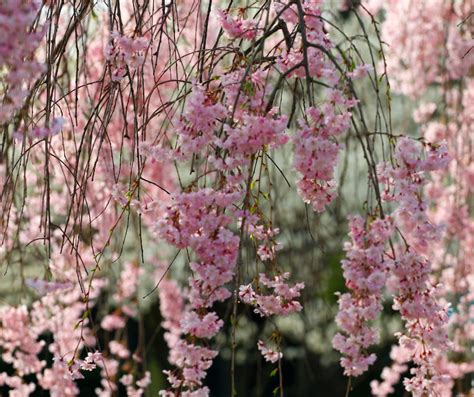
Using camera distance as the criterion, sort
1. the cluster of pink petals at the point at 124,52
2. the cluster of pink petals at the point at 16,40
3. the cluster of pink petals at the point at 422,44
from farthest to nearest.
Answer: the cluster of pink petals at the point at 422,44 → the cluster of pink petals at the point at 124,52 → the cluster of pink petals at the point at 16,40

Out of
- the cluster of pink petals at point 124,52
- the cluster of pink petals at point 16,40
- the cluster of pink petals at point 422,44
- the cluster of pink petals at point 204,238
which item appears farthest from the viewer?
the cluster of pink petals at point 422,44

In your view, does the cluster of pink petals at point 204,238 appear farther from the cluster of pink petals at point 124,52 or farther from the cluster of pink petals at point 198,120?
the cluster of pink petals at point 124,52

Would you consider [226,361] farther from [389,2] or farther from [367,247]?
[367,247]

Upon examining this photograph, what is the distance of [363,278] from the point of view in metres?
1.40

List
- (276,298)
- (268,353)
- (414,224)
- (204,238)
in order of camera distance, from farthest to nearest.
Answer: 1. (268,353)
2. (276,298)
3. (414,224)
4. (204,238)

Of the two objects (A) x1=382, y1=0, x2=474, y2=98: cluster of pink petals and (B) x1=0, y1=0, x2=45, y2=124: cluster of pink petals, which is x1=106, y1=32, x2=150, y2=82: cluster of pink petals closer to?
(B) x1=0, y1=0, x2=45, y2=124: cluster of pink petals

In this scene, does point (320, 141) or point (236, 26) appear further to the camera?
point (236, 26)


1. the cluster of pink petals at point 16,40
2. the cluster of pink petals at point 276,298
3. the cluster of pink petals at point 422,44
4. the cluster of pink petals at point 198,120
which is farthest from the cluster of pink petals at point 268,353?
the cluster of pink petals at point 422,44

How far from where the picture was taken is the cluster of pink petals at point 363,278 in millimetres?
1397

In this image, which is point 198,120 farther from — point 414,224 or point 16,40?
point 16,40

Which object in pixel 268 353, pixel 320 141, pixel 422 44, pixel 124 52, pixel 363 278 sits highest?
pixel 422 44

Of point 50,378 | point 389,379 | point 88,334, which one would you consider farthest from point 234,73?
point 389,379

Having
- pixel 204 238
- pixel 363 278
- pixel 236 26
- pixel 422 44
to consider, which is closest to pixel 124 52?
pixel 236 26

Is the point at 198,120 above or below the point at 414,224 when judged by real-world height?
above
